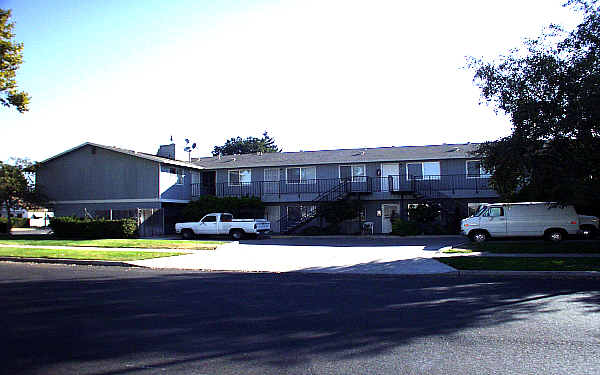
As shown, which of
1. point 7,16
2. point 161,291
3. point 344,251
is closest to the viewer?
point 161,291

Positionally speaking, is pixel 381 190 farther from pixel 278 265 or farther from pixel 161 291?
pixel 161 291

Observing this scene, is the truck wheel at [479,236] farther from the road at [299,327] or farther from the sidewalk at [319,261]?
the road at [299,327]

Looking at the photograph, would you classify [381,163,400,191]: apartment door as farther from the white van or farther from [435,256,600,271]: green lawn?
[435,256,600,271]: green lawn

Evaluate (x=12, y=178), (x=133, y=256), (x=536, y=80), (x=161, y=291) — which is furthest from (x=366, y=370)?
(x=12, y=178)

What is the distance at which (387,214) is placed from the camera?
31.2m

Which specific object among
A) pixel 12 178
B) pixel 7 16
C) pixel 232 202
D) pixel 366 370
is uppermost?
pixel 7 16

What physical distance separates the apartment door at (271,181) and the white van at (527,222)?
14183mm

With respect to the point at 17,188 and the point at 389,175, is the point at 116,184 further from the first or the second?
the point at 389,175

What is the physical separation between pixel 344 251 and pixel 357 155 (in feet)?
49.2

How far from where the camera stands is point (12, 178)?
32438 mm

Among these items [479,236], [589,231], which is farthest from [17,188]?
[589,231]

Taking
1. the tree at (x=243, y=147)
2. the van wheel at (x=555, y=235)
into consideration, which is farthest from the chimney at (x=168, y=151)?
the tree at (x=243, y=147)

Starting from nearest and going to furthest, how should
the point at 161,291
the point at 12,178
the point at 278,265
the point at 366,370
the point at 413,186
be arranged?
the point at 366,370 → the point at 161,291 → the point at 278,265 → the point at 413,186 → the point at 12,178

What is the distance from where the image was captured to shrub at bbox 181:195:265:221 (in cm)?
3030
